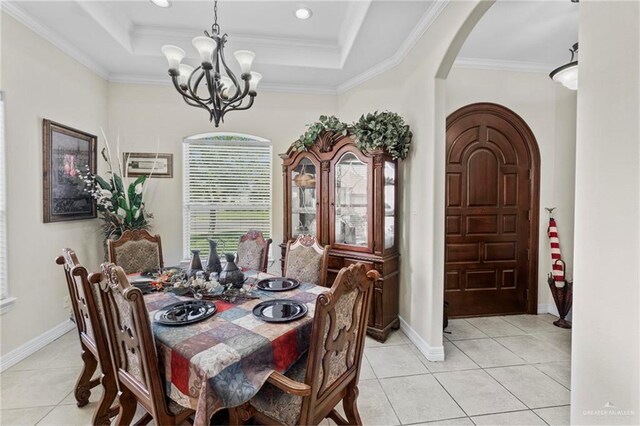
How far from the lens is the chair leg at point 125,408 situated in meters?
1.51

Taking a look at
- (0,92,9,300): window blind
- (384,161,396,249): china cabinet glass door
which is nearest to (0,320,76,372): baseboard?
(0,92,9,300): window blind

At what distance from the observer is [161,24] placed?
307cm

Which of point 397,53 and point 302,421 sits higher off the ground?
point 397,53

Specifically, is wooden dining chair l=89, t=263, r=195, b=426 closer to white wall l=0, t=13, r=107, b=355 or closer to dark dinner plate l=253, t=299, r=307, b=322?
dark dinner plate l=253, t=299, r=307, b=322

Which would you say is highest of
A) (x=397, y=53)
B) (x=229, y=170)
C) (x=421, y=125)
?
(x=397, y=53)

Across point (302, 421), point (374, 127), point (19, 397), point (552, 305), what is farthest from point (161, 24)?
point (552, 305)

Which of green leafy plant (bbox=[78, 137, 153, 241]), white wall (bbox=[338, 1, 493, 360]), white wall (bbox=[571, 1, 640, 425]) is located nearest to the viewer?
white wall (bbox=[571, 1, 640, 425])

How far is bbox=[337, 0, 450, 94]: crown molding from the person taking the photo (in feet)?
7.84

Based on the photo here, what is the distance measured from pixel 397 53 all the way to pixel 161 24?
2.52 meters

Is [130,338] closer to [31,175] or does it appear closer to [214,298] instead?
[214,298]

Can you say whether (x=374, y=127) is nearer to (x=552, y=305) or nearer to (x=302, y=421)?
(x=302, y=421)

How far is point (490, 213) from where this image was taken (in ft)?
11.0

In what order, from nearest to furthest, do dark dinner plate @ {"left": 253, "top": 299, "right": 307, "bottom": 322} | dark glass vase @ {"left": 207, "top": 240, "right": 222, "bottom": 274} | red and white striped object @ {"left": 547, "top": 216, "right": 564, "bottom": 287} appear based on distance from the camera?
dark dinner plate @ {"left": 253, "top": 299, "right": 307, "bottom": 322}
dark glass vase @ {"left": 207, "top": 240, "right": 222, "bottom": 274}
red and white striped object @ {"left": 547, "top": 216, "right": 564, "bottom": 287}

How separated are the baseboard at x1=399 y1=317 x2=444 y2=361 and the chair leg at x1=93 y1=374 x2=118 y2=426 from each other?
7.74ft
